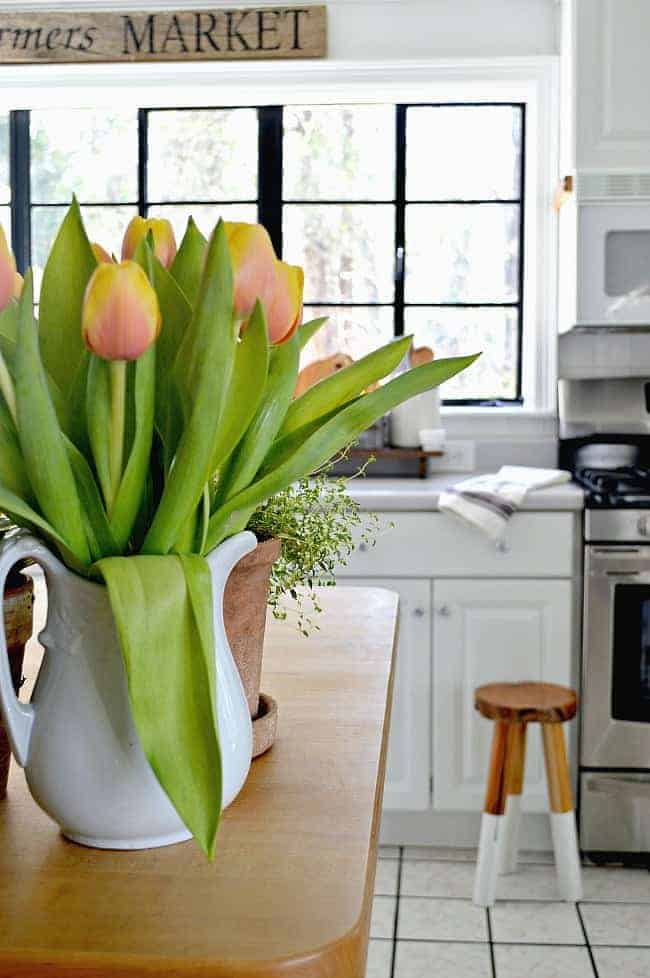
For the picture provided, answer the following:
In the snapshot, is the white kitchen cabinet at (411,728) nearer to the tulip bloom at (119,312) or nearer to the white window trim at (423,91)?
the white window trim at (423,91)

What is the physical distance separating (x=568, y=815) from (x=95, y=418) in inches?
83.2

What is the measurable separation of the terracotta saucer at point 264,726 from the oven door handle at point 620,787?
209 centimetres

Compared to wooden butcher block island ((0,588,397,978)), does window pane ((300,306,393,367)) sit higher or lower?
higher

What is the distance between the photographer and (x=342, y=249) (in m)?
3.57

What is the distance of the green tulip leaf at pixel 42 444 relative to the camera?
2.13 ft

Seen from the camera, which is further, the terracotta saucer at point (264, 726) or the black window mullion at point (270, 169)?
the black window mullion at point (270, 169)

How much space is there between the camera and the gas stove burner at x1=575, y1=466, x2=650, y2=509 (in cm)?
271

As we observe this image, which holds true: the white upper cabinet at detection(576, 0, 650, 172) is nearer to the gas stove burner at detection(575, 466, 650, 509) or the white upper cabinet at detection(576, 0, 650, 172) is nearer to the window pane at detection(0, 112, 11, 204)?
the gas stove burner at detection(575, 466, 650, 509)

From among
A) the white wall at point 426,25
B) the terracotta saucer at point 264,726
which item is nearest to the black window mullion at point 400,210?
the white wall at point 426,25

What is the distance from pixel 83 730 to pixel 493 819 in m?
1.97

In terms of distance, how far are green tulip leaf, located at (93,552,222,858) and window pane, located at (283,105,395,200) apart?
3055 mm

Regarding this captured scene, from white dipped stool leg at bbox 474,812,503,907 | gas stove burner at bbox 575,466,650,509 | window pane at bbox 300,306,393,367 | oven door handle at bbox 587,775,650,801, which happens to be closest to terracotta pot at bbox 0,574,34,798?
white dipped stool leg at bbox 474,812,503,907

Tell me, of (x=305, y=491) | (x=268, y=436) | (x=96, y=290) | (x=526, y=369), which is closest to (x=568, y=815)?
(x=526, y=369)

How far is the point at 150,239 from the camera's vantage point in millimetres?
753
